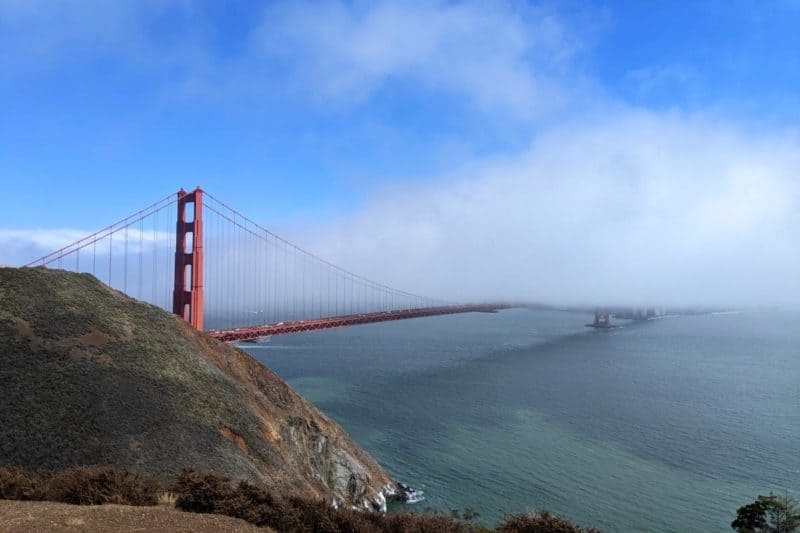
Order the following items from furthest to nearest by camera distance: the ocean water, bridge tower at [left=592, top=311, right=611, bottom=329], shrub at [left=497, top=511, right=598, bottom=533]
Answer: bridge tower at [left=592, top=311, right=611, bottom=329]
the ocean water
shrub at [left=497, top=511, right=598, bottom=533]

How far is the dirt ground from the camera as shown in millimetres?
7430

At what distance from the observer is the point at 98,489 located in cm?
898

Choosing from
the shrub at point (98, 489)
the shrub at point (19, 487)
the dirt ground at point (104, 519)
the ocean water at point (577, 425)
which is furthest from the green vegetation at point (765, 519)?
the shrub at point (19, 487)

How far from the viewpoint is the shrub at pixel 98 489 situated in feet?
28.9

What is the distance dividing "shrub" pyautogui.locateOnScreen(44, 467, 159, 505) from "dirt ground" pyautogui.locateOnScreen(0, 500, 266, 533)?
0.42 metres

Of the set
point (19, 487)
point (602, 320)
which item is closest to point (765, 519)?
point (19, 487)

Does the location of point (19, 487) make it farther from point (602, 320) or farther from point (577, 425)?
point (602, 320)

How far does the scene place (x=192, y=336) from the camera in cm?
2322

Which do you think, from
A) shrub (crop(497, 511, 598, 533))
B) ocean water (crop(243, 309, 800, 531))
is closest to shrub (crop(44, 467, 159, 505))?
shrub (crop(497, 511, 598, 533))

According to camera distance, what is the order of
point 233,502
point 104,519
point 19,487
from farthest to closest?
point 19,487 < point 233,502 < point 104,519

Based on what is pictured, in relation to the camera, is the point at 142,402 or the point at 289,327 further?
the point at 289,327

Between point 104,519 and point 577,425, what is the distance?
2866 cm

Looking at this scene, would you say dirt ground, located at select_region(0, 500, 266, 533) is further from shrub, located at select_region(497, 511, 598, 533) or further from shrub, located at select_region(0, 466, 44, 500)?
shrub, located at select_region(497, 511, 598, 533)

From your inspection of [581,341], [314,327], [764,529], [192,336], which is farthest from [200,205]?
[581,341]
